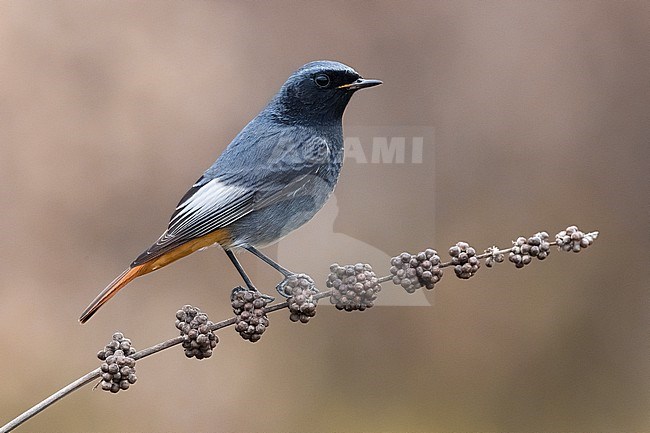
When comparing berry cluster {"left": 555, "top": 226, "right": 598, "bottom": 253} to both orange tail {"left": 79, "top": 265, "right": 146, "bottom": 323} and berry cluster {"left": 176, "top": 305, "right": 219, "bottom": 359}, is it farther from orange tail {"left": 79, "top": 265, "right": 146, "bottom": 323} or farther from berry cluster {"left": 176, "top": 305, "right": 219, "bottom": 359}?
orange tail {"left": 79, "top": 265, "right": 146, "bottom": 323}

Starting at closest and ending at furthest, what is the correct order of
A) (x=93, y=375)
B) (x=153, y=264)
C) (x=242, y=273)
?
(x=93, y=375), (x=153, y=264), (x=242, y=273)

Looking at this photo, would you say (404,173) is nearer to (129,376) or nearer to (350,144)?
(350,144)

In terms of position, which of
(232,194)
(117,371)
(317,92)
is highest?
(317,92)

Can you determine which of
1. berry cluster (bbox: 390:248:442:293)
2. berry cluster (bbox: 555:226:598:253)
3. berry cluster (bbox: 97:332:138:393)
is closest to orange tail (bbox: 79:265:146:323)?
berry cluster (bbox: 97:332:138:393)

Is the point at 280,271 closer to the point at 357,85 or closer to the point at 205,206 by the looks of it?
the point at 205,206

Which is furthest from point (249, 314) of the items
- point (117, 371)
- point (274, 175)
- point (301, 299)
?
point (274, 175)

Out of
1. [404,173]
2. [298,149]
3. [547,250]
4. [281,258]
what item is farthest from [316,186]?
[404,173]
